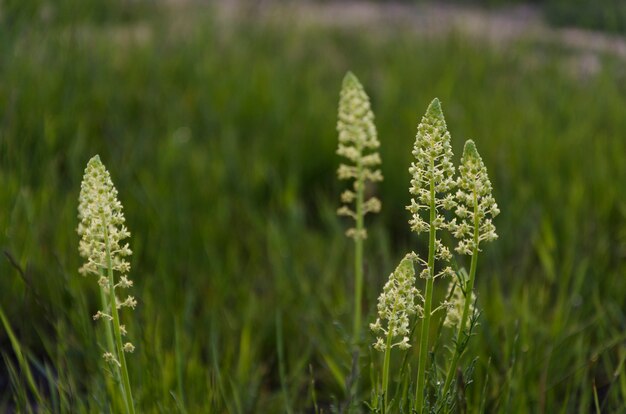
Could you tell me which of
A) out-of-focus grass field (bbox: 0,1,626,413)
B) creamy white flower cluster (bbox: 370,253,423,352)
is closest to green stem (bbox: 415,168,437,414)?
creamy white flower cluster (bbox: 370,253,423,352)

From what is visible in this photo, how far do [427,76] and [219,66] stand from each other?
1.15 m

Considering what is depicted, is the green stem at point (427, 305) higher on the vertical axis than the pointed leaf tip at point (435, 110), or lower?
lower

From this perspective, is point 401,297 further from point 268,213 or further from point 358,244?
point 268,213

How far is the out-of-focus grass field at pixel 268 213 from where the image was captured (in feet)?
6.19

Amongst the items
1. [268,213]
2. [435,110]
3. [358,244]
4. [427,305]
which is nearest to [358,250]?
[358,244]

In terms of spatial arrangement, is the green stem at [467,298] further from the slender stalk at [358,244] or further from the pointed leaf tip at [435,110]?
the slender stalk at [358,244]

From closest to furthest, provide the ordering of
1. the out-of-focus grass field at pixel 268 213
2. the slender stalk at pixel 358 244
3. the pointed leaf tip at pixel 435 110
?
the pointed leaf tip at pixel 435 110 → the slender stalk at pixel 358 244 → the out-of-focus grass field at pixel 268 213

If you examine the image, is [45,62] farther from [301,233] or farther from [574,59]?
[574,59]

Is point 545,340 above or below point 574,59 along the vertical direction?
below

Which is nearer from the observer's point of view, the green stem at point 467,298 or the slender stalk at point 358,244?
the green stem at point 467,298

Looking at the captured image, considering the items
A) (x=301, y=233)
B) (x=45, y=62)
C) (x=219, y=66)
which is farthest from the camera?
(x=219, y=66)

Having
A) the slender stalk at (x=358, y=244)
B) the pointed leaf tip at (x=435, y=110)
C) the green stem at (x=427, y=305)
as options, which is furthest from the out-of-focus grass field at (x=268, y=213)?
the pointed leaf tip at (x=435, y=110)

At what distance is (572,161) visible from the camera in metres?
3.24

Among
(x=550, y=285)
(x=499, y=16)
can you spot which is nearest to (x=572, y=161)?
(x=550, y=285)
